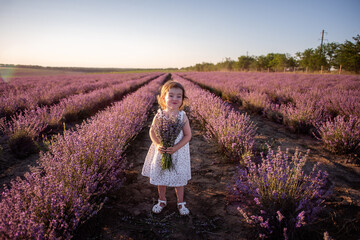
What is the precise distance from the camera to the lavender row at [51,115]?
3465mm

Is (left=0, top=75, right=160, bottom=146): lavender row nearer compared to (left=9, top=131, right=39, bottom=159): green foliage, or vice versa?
(left=9, top=131, right=39, bottom=159): green foliage

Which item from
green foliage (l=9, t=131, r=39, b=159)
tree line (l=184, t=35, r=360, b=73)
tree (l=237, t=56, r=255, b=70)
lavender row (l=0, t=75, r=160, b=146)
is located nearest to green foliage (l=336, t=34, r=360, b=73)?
tree line (l=184, t=35, r=360, b=73)

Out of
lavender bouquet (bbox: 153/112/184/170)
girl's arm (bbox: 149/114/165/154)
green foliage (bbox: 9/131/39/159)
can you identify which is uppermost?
lavender bouquet (bbox: 153/112/184/170)

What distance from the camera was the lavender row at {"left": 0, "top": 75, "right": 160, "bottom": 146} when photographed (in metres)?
3.46

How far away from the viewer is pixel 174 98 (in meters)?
1.92

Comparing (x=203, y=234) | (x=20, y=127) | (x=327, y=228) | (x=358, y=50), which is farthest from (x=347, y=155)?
(x=358, y=50)

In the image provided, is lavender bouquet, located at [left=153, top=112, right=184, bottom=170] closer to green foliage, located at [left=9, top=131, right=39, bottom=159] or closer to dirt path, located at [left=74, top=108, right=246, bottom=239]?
dirt path, located at [left=74, top=108, right=246, bottom=239]

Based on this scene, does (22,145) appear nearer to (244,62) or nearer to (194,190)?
(194,190)

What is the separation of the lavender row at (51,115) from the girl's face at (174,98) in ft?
9.54

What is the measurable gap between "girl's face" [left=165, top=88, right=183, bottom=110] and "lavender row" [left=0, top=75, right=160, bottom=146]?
291 centimetres

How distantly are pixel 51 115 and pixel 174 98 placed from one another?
3.95 meters

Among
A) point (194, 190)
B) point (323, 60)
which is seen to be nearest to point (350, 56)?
point (323, 60)

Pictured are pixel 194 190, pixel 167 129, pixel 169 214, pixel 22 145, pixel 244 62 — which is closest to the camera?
pixel 167 129

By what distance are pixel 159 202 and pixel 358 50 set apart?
37.7 meters
